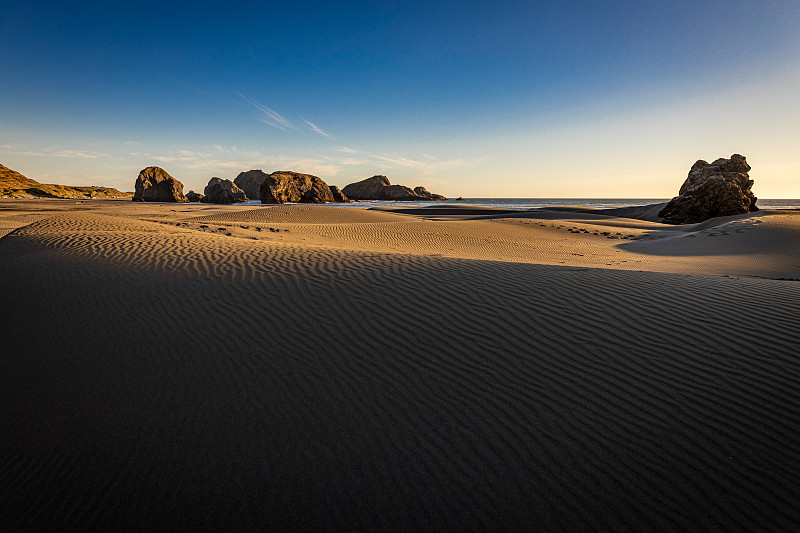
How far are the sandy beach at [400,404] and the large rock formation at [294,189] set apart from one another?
58133 millimetres

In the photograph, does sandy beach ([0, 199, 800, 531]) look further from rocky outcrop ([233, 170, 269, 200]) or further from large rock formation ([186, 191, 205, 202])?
rocky outcrop ([233, 170, 269, 200])

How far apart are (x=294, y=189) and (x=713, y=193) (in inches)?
2251

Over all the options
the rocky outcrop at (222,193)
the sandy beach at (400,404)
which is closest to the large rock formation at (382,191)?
the rocky outcrop at (222,193)

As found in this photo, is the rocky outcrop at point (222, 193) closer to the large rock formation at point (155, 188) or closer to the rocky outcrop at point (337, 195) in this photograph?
the large rock formation at point (155, 188)

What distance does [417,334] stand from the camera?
11.6ft

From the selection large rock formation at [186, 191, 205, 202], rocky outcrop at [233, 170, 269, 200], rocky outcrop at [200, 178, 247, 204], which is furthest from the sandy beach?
rocky outcrop at [233, 170, 269, 200]

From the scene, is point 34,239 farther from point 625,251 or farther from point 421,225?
point 625,251

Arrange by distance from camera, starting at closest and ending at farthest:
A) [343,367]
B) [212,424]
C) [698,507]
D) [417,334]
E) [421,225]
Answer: [698,507] → [212,424] → [343,367] → [417,334] → [421,225]

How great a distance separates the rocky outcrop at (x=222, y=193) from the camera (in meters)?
60.9

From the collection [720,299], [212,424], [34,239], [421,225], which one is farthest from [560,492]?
[421,225]

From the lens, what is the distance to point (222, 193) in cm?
6119

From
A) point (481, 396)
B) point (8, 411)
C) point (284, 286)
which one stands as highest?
point (284, 286)

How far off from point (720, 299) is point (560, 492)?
146 inches

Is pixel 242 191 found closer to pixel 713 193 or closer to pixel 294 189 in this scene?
pixel 294 189
